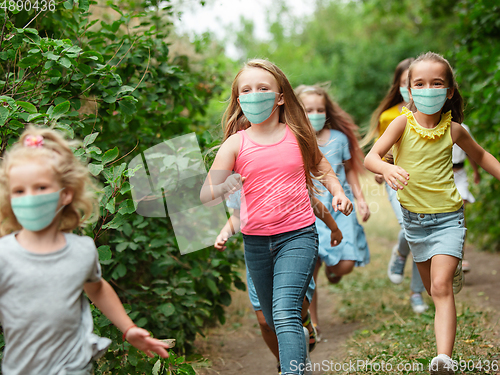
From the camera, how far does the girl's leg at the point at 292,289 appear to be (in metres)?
2.37

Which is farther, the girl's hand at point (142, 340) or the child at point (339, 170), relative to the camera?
the child at point (339, 170)

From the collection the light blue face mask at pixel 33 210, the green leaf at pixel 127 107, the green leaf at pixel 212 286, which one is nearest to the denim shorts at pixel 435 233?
the green leaf at pixel 212 286

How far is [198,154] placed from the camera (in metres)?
3.39

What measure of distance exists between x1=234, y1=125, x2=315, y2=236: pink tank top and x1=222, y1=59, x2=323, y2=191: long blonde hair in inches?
3.8

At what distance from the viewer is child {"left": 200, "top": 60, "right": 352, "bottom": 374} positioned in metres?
2.54

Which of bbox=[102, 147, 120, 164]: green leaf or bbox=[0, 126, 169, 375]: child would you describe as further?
bbox=[102, 147, 120, 164]: green leaf

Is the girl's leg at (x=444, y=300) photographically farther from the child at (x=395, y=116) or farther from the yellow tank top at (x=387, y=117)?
the yellow tank top at (x=387, y=117)

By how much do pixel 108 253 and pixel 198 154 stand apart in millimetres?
1004

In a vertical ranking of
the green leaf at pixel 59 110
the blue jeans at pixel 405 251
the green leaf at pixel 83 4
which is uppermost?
the green leaf at pixel 83 4

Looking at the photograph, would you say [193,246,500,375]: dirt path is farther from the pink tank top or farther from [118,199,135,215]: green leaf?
[118,199,135,215]: green leaf

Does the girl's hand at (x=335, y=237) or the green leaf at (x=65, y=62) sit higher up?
the green leaf at (x=65, y=62)

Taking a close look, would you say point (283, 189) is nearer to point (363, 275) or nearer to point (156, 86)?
point (156, 86)

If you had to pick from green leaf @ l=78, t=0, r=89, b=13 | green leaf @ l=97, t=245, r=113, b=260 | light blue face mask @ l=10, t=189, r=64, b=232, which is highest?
green leaf @ l=78, t=0, r=89, b=13

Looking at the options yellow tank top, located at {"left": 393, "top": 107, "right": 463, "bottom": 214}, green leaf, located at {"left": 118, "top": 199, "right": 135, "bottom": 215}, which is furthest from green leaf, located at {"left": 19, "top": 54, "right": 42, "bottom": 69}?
yellow tank top, located at {"left": 393, "top": 107, "right": 463, "bottom": 214}
